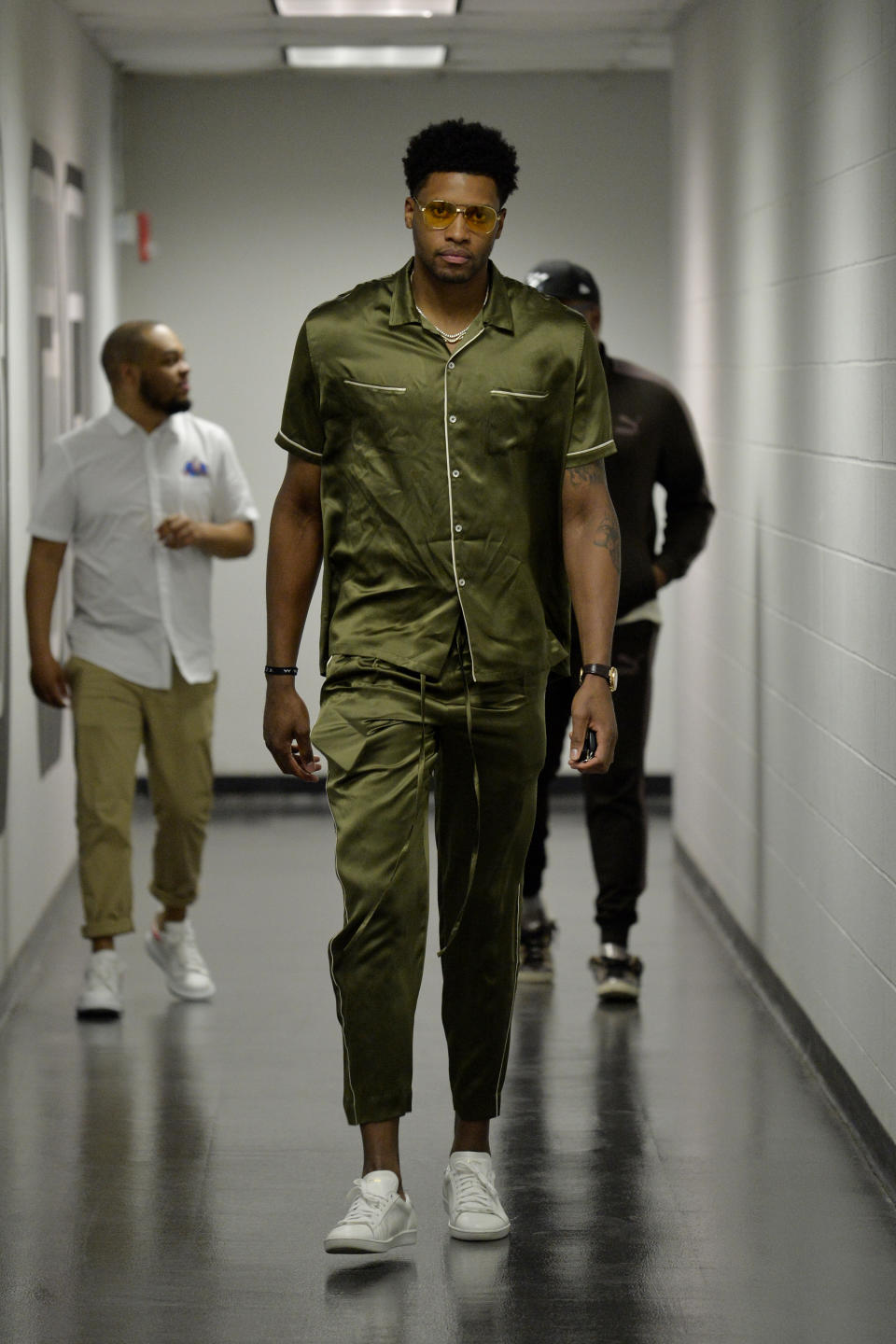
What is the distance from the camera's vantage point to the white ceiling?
6426 millimetres

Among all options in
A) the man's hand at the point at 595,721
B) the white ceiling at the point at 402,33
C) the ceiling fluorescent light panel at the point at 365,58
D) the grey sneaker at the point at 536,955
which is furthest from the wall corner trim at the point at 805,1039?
the ceiling fluorescent light panel at the point at 365,58

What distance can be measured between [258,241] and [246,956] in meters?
3.53

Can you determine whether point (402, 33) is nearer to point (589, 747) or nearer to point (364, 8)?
point (364, 8)

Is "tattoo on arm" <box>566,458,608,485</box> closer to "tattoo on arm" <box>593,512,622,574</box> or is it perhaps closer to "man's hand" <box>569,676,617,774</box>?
"tattoo on arm" <box>593,512,622,574</box>

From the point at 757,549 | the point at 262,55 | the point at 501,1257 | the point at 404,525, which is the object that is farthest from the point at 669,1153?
the point at 262,55

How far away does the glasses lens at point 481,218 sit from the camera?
305cm

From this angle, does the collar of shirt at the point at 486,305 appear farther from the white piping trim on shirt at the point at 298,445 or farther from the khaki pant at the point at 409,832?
the khaki pant at the point at 409,832

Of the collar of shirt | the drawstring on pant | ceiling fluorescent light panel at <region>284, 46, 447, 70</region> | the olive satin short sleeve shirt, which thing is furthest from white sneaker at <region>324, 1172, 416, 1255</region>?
ceiling fluorescent light panel at <region>284, 46, 447, 70</region>

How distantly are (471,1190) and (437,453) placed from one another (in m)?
1.16

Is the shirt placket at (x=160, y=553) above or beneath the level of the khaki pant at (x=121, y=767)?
above

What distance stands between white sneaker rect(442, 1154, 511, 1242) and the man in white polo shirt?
1.63 metres

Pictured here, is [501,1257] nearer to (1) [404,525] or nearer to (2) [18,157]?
(1) [404,525]

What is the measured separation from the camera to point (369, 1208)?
3.08 m

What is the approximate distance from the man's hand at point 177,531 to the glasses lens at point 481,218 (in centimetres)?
177
